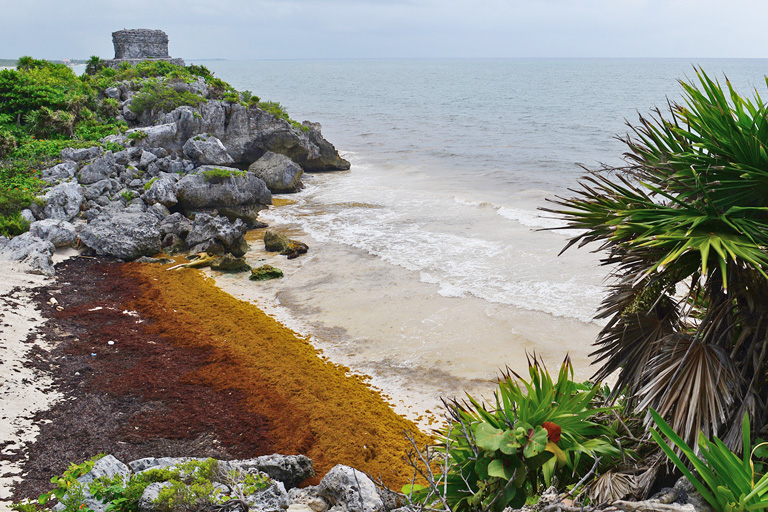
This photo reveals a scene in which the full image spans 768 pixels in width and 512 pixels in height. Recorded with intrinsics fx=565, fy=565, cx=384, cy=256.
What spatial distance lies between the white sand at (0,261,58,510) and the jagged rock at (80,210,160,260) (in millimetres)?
2844

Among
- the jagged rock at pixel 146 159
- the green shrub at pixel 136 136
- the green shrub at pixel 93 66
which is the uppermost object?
the green shrub at pixel 93 66

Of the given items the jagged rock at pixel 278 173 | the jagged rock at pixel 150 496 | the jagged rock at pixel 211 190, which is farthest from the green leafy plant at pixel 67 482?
the jagged rock at pixel 278 173

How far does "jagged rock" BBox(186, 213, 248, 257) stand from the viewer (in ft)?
51.4

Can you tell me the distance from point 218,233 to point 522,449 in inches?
523

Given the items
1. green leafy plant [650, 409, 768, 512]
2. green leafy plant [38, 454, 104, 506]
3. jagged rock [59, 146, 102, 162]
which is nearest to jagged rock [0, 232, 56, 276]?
jagged rock [59, 146, 102, 162]

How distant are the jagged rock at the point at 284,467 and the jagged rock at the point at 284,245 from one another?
9.79 meters

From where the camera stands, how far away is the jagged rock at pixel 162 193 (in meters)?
17.3

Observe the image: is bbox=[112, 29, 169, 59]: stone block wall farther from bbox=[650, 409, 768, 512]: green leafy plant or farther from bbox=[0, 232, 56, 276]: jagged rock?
bbox=[650, 409, 768, 512]: green leafy plant

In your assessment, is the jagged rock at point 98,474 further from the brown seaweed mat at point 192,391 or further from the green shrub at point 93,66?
the green shrub at point 93,66

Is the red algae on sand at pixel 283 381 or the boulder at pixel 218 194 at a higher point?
the boulder at pixel 218 194

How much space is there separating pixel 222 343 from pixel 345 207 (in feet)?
39.7

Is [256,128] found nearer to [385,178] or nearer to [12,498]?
[385,178]

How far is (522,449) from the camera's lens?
376 centimetres

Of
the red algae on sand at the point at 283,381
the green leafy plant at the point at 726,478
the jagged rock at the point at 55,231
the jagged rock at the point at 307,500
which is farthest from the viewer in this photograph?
the jagged rock at the point at 55,231
